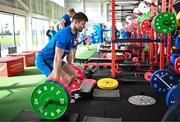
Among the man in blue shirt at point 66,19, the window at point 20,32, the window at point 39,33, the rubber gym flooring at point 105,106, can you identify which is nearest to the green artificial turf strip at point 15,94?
the rubber gym flooring at point 105,106

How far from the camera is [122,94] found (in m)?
3.13

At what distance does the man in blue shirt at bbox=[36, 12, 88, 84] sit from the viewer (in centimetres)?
201

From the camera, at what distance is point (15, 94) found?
3.32 meters

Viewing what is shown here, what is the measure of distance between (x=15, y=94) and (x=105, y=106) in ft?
4.84

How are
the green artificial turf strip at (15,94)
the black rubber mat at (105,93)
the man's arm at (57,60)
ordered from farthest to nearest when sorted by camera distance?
1. the black rubber mat at (105,93)
2. the green artificial turf strip at (15,94)
3. the man's arm at (57,60)

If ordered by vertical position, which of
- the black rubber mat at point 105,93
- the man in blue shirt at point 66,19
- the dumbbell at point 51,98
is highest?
the man in blue shirt at point 66,19

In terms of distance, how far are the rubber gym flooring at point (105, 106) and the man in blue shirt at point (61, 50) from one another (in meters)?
0.49

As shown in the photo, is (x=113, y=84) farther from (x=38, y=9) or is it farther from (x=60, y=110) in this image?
(x=38, y=9)

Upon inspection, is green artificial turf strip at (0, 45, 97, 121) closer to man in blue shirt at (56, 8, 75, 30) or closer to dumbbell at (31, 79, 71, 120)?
dumbbell at (31, 79, 71, 120)

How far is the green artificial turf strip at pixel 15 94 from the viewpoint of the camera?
2.61m

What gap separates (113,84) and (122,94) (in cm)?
31

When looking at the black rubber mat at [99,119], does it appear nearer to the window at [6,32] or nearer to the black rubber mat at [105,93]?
the black rubber mat at [105,93]

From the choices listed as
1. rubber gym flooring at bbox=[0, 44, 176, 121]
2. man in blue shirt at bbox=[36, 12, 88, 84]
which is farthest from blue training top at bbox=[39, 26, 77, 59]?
rubber gym flooring at bbox=[0, 44, 176, 121]

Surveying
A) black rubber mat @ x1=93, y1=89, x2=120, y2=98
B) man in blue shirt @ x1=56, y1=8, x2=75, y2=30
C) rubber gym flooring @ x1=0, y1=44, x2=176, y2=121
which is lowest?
rubber gym flooring @ x1=0, y1=44, x2=176, y2=121
